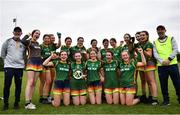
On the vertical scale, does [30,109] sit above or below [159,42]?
below

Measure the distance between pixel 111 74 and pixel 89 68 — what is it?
0.71 meters

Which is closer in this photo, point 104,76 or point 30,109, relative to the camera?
point 30,109

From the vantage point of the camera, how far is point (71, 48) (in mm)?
9383

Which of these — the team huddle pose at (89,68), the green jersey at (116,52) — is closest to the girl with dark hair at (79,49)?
the team huddle pose at (89,68)

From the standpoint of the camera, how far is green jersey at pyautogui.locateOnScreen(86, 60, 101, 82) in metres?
8.84

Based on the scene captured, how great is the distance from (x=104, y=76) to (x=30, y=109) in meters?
2.51

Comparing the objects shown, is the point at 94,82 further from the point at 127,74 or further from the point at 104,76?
the point at 127,74

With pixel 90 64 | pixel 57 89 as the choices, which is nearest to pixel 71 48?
pixel 90 64

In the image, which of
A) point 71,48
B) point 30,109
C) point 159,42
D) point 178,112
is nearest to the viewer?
point 178,112

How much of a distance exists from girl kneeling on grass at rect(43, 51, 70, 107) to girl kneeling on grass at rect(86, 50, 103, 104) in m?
0.66

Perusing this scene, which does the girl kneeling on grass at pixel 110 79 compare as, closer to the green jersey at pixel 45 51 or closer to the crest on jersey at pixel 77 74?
the crest on jersey at pixel 77 74

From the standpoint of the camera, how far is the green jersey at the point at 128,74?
8.55 meters

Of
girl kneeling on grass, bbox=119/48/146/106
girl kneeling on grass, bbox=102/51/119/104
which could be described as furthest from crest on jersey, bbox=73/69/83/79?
girl kneeling on grass, bbox=119/48/146/106

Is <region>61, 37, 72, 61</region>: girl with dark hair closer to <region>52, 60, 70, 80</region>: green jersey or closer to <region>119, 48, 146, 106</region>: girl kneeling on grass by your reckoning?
<region>52, 60, 70, 80</region>: green jersey
